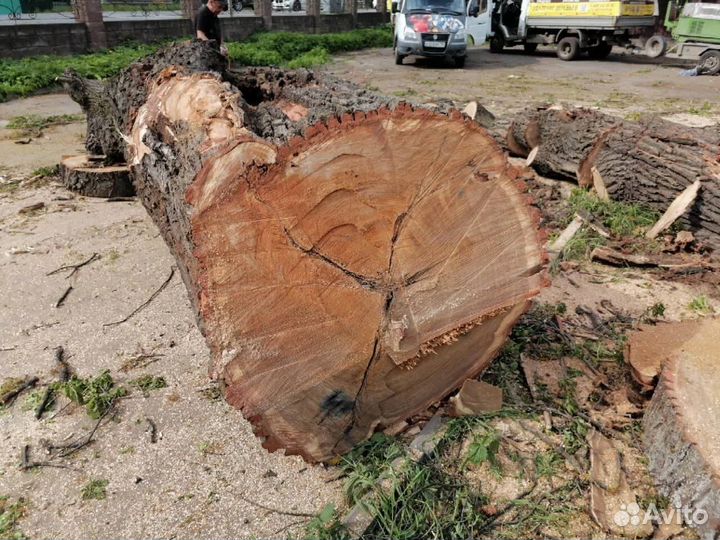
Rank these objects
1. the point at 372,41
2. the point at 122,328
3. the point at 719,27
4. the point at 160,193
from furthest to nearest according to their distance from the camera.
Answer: the point at 372,41 → the point at 719,27 → the point at 122,328 → the point at 160,193

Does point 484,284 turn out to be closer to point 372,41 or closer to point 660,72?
point 660,72

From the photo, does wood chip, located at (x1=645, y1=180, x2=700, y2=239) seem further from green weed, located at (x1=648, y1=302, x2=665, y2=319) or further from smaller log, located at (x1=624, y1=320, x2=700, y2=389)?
smaller log, located at (x1=624, y1=320, x2=700, y2=389)

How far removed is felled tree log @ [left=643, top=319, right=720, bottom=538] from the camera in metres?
2.13

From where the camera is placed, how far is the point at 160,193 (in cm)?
335

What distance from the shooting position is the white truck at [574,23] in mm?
15923

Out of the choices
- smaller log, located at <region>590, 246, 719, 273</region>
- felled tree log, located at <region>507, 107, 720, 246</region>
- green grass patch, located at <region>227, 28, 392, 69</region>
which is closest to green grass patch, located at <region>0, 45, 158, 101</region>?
green grass patch, located at <region>227, 28, 392, 69</region>

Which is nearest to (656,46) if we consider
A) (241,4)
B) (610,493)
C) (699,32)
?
(699,32)

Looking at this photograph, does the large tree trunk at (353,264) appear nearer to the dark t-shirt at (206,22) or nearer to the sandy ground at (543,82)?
the dark t-shirt at (206,22)

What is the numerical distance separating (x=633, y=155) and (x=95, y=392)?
483 cm

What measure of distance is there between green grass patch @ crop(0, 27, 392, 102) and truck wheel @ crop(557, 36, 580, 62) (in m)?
6.99

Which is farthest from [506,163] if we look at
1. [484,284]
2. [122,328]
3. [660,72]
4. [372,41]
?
[372,41]

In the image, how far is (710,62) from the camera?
14.2 m

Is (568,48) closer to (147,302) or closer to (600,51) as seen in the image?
(600,51)

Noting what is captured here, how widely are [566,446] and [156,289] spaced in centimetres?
291
